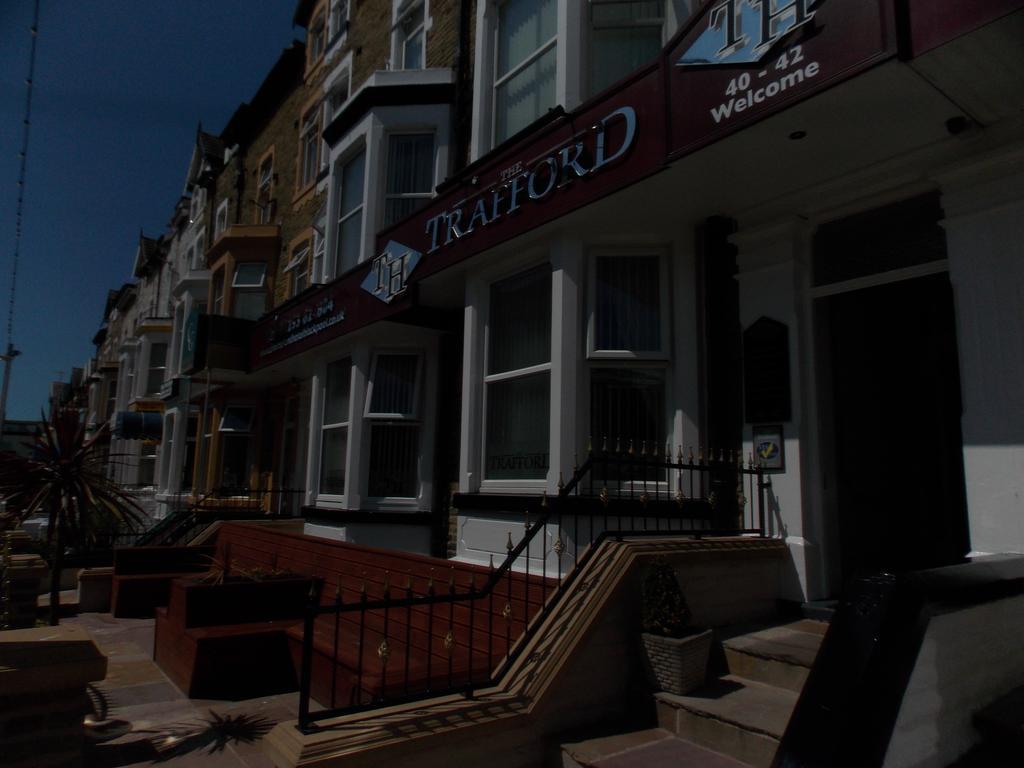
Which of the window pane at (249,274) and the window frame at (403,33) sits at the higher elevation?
the window frame at (403,33)

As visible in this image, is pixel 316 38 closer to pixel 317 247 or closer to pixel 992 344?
pixel 317 247

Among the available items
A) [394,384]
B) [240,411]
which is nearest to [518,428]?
[394,384]

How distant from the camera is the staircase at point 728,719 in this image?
362 cm

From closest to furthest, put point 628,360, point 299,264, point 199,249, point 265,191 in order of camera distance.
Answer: point 628,360
point 299,264
point 265,191
point 199,249

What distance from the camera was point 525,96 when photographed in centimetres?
749

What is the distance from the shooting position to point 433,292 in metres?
8.34

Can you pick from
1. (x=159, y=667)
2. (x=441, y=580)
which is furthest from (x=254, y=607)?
(x=441, y=580)

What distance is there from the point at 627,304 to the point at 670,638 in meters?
3.09

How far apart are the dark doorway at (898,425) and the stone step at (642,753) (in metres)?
2.54

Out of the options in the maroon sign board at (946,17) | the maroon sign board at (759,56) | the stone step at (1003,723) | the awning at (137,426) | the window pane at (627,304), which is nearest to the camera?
the stone step at (1003,723)

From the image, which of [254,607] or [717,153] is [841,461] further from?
[254,607]

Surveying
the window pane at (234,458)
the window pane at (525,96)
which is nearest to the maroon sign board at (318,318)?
the window pane at (525,96)

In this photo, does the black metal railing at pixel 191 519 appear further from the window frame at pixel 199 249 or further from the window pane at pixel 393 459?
the window frame at pixel 199 249

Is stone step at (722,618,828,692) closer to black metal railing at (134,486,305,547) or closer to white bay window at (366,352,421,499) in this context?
white bay window at (366,352,421,499)
